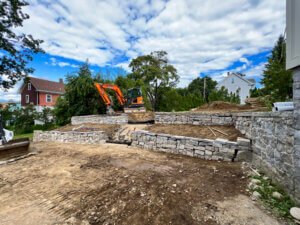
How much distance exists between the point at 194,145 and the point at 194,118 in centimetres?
253

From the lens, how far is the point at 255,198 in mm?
2459

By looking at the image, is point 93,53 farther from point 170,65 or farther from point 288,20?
point 288,20

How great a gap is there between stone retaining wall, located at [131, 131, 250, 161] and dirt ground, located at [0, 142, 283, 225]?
31cm

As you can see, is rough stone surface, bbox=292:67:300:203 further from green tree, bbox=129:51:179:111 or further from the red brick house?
→ the red brick house

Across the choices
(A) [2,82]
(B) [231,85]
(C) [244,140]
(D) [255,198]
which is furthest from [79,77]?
(B) [231,85]

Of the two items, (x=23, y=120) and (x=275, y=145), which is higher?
(x=275, y=145)

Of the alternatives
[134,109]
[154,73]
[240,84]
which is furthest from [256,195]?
[240,84]

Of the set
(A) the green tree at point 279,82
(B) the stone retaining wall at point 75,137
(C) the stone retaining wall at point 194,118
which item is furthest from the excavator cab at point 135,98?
(A) the green tree at point 279,82

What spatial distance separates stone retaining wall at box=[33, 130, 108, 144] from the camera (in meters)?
7.57

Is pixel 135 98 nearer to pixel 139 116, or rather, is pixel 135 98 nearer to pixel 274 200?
pixel 139 116

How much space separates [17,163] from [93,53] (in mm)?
12967

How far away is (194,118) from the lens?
7078 mm

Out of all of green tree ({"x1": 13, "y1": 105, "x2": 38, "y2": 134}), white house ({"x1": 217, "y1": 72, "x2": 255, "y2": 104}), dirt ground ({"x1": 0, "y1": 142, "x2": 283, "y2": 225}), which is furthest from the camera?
white house ({"x1": 217, "y1": 72, "x2": 255, "y2": 104})

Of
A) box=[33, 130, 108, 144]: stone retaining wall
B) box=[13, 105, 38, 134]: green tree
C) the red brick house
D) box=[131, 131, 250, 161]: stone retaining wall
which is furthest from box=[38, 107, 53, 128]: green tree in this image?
box=[131, 131, 250, 161]: stone retaining wall
